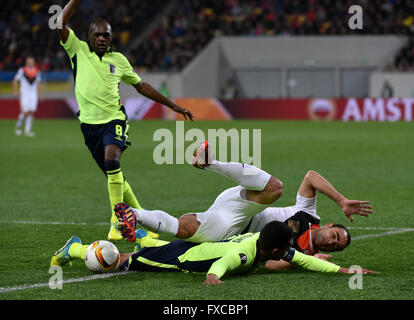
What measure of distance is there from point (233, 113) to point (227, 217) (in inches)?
1044

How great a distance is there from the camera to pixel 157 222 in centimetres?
637

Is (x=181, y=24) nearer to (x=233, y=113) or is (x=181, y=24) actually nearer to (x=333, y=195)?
(x=233, y=113)

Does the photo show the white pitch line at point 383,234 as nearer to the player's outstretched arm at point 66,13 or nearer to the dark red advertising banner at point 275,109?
the player's outstretched arm at point 66,13

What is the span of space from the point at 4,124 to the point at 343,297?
26.6 meters

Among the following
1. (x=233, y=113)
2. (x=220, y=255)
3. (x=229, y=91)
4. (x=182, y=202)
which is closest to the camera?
(x=220, y=255)

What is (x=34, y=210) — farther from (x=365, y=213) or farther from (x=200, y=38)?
(x=200, y=38)

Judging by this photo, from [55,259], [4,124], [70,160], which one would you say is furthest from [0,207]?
[4,124]

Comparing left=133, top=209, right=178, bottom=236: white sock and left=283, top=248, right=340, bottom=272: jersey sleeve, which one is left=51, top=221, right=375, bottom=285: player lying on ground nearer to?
left=283, top=248, right=340, bottom=272: jersey sleeve

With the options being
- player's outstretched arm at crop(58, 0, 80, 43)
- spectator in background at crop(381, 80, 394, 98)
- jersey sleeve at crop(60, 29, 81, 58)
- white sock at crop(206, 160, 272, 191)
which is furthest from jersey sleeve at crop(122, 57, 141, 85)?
spectator in background at crop(381, 80, 394, 98)

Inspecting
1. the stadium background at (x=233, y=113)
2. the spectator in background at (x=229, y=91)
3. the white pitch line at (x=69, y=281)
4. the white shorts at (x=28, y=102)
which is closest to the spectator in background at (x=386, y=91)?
the stadium background at (x=233, y=113)

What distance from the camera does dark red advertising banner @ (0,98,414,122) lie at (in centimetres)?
3108

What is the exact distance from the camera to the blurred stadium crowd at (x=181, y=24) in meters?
37.1

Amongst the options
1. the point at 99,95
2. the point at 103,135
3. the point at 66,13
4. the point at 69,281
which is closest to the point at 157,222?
the point at 69,281

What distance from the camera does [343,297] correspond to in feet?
17.1
